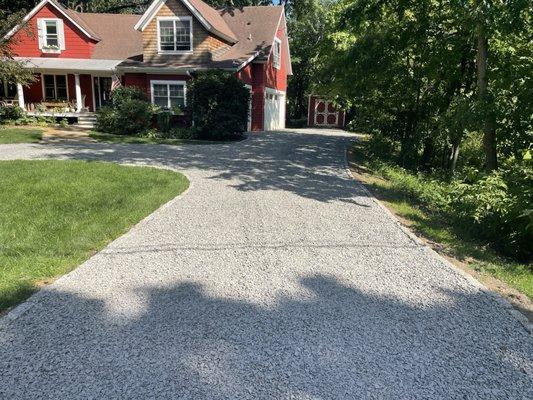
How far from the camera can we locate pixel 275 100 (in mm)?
27984

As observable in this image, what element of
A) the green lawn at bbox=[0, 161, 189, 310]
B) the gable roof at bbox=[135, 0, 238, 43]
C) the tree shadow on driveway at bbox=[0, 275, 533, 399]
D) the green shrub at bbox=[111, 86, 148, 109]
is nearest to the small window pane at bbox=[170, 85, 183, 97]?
the green shrub at bbox=[111, 86, 148, 109]

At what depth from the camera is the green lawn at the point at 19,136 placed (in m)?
15.4

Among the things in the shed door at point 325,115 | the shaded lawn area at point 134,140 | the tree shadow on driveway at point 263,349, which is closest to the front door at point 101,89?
the shaded lawn area at point 134,140

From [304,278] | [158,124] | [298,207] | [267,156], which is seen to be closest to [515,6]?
[298,207]

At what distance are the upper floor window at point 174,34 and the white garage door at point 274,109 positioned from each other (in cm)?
551

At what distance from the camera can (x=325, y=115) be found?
3584 cm

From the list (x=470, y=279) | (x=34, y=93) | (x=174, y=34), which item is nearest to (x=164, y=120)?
(x=174, y=34)

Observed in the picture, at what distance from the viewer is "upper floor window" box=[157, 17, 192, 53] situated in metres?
20.9

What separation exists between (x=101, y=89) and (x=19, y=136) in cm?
987

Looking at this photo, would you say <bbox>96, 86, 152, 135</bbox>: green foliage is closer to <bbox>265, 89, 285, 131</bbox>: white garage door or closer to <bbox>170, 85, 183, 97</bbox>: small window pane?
<bbox>170, 85, 183, 97</bbox>: small window pane

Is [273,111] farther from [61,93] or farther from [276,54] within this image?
[61,93]

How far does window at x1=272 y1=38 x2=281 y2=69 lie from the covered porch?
355 inches

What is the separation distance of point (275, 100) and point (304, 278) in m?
24.5

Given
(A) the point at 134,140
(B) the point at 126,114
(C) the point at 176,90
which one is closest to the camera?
(A) the point at 134,140
